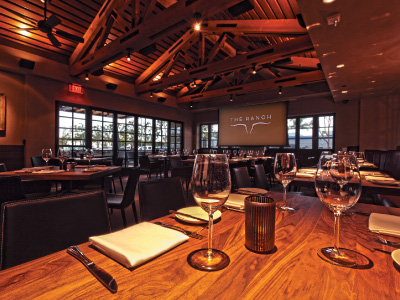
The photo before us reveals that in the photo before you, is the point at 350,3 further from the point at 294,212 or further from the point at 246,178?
the point at 294,212

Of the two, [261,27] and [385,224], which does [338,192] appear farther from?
[261,27]

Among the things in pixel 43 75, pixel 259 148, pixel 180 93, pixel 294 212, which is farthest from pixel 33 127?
pixel 259 148

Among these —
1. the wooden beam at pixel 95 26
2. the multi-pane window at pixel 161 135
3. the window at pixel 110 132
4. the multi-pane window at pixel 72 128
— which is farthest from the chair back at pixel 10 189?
the multi-pane window at pixel 161 135

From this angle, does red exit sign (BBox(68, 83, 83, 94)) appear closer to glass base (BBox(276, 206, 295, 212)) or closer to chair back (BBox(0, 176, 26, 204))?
chair back (BBox(0, 176, 26, 204))

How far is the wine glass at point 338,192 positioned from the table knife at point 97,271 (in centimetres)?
48

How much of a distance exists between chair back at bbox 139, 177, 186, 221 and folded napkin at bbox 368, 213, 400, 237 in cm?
88

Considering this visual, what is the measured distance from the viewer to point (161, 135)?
9875 mm

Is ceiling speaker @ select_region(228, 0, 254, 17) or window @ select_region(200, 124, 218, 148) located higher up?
ceiling speaker @ select_region(228, 0, 254, 17)

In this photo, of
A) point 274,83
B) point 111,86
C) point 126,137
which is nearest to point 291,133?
point 274,83

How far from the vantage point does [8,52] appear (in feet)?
17.0

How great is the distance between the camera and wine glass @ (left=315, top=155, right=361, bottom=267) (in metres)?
0.53

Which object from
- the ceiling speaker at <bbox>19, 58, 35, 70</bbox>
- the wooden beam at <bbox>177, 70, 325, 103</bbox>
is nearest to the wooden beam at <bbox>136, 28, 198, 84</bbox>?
the wooden beam at <bbox>177, 70, 325, 103</bbox>

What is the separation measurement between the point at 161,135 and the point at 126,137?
75.0 inches

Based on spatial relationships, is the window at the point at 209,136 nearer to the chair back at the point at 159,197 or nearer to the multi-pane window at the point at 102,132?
the multi-pane window at the point at 102,132
